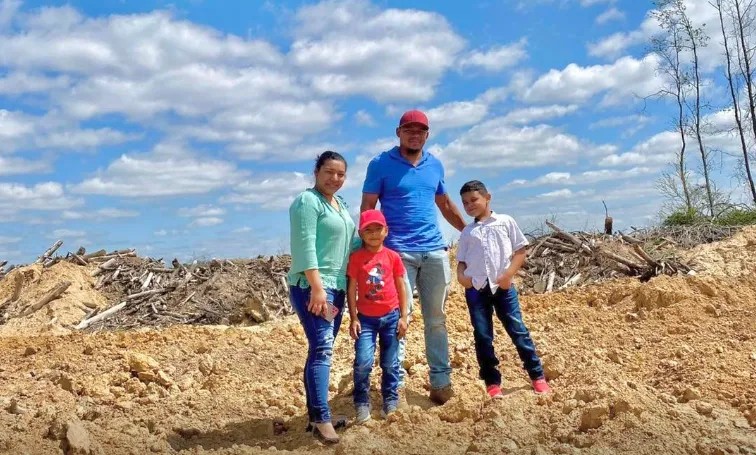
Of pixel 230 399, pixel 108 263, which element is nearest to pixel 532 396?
pixel 230 399

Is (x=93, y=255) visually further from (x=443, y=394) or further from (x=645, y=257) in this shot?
(x=443, y=394)

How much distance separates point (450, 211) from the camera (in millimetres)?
5281

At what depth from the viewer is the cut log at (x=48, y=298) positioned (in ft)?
36.9

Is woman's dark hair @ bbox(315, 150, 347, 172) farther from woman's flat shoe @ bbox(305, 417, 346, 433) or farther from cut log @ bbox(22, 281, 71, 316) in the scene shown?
cut log @ bbox(22, 281, 71, 316)

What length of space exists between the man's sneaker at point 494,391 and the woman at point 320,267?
1271 mm

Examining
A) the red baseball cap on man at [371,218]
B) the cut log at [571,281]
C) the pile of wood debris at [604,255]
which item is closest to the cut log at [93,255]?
the pile of wood debris at [604,255]

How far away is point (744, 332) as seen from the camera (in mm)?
6781

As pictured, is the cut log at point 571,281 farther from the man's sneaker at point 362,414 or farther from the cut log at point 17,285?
the cut log at point 17,285

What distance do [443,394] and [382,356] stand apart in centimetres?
Answer: 69

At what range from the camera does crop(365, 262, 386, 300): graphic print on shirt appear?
14.7 ft

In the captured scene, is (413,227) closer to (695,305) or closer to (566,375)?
(566,375)

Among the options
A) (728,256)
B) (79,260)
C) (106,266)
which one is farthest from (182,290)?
(728,256)

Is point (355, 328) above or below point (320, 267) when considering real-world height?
below

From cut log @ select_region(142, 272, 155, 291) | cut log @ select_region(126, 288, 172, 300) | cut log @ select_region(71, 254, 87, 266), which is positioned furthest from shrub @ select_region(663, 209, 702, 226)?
cut log @ select_region(71, 254, 87, 266)
